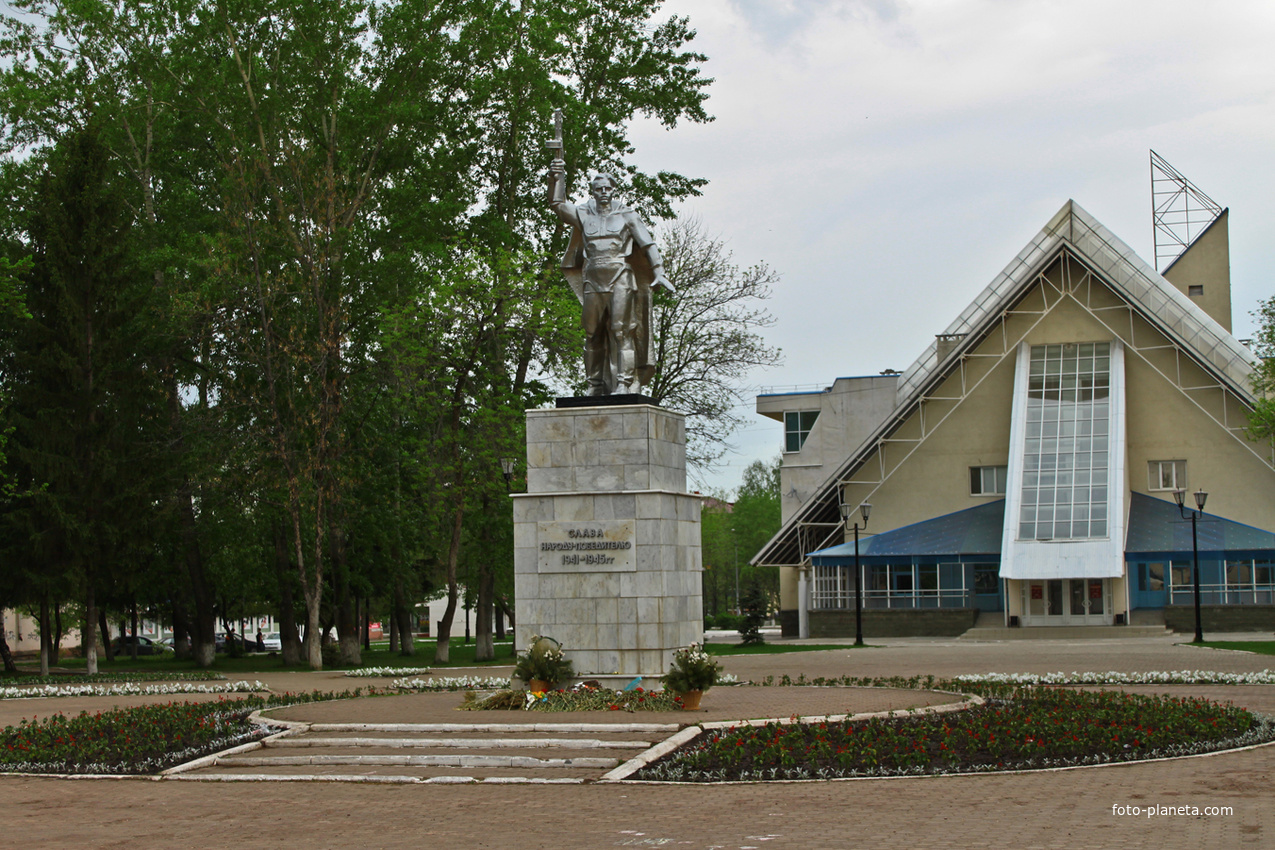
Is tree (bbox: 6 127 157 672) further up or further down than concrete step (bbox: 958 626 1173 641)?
further up

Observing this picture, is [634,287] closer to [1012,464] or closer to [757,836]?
[757,836]

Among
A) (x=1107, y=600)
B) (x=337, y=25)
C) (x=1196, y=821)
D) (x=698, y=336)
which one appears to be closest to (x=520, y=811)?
(x=1196, y=821)

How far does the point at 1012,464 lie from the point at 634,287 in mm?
31913

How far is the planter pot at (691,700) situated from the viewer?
1529cm

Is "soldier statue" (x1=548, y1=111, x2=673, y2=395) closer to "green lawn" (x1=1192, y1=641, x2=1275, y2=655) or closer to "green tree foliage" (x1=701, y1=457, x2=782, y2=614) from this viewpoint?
"green lawn" (x1=1192, y1=641, x2=1275, y2=655)

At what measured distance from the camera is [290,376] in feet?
108

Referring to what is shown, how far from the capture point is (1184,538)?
143 feet

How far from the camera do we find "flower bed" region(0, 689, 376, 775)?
1301 cm

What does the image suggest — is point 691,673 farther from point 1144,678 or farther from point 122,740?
point 1144,678

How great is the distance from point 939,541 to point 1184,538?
7.92m

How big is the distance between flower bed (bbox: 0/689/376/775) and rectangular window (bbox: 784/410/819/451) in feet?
126

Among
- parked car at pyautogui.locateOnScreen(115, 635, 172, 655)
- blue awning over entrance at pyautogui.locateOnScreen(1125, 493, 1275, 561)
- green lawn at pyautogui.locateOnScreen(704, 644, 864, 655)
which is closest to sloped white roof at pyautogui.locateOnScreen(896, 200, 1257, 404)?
blue awning over entrance at pyautogui.locateOnScreen(1125, 493, 1275, 561)

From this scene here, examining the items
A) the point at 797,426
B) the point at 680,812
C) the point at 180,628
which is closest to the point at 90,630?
the point at 180,628

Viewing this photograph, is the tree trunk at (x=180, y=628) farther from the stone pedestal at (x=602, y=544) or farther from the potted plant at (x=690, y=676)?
the potted plant at (x=690, y=676)
